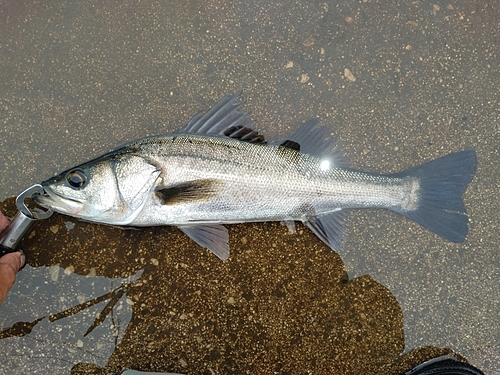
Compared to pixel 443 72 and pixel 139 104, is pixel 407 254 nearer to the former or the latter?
pixel 443 72

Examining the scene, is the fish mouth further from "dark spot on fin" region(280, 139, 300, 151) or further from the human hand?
"dark spot on fin" region(280, 139, 300, 151)

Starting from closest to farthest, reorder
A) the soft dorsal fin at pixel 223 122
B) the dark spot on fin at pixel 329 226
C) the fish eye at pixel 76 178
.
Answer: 1. the fish eye at pixel 76 178
2. the soft dorsal fin at pixel 223 122
3. the dark spot on fin at pixel 329 226

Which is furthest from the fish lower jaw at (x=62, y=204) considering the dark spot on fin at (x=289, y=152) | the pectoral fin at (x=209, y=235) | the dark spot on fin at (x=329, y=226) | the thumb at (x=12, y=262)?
the dark spot on fin at (x=329, y=226)

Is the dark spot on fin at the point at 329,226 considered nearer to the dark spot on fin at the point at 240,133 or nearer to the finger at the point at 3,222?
the dark spot on fin at the point at 240,133

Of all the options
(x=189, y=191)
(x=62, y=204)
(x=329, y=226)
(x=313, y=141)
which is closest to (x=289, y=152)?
(x=313, y=141)

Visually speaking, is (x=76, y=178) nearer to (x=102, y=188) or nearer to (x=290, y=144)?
(x=102, y=188)

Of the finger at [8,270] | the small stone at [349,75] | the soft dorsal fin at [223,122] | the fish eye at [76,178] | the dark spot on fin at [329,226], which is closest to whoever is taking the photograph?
the fish eye at [76,178]

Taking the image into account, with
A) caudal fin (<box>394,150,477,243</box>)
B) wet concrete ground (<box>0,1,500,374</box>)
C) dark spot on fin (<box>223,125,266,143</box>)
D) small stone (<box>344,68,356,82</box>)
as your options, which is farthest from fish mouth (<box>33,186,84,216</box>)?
caudal fin (<box>394,150,477,243</box>)
